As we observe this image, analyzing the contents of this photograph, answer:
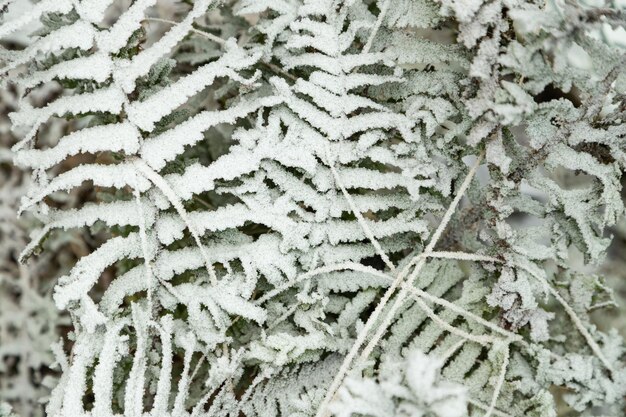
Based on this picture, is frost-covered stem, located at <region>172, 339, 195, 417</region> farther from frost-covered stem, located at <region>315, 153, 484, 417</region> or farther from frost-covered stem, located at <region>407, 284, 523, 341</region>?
frost-covered stem, located at <region>407, 284, 523, 341</region>

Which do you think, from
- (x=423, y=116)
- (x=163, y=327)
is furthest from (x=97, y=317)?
(x=423, y=116)

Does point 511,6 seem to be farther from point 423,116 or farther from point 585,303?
point 585,303

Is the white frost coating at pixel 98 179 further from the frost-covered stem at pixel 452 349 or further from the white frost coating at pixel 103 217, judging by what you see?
the frost-covered stem at pixel 452 349

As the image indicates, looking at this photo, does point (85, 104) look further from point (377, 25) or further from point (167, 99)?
point (377, 25)

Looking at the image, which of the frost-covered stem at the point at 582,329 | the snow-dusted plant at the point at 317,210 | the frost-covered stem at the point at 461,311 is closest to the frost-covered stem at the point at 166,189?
the snow-dusted plant at the point at 317,210

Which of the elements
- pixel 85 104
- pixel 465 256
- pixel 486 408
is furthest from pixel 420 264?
pixel 85 104

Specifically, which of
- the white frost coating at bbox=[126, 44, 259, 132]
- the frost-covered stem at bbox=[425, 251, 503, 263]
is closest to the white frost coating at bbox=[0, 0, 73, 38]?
the white frost coating at bbox=[126, 44, 259, 132]
